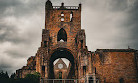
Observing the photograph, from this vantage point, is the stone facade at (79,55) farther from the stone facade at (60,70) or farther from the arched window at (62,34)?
the stone facade at (60,70)

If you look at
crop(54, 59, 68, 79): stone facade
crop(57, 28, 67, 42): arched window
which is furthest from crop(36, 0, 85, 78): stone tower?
crop(54, 59, 68, 79): stone facade

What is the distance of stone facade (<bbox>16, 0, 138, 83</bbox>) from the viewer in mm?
23578

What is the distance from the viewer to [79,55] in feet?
79.1

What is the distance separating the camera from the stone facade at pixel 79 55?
23.6 metres

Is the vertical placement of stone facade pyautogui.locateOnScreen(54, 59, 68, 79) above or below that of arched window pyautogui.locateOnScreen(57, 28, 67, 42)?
below

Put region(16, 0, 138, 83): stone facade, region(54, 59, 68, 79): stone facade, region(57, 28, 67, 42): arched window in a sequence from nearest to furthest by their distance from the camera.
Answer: region(16, 0, 138, 83): stone facade, region(57, 28, 67, 42): arched window, region(54, 59, 68, 79): stone facade

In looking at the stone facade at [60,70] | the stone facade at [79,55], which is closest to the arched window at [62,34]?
the stone facade at [79,55]

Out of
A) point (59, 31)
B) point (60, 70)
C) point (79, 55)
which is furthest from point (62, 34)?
point (60, 70)

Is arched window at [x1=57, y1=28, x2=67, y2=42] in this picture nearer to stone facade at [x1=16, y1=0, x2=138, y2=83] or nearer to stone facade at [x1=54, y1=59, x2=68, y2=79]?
stone facade at [x1=16, y1=0, x2=138, y2=83]

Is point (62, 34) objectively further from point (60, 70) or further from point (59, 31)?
point (60, 70)

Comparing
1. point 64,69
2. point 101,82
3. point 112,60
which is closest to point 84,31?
point 112,60

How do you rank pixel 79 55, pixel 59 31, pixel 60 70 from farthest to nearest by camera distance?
pixel 60 70
pixel 59 31
pixel 79 55

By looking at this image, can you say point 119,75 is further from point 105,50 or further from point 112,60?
point 105,50

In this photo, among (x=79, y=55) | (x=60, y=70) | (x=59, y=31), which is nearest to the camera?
(x=79, y=55)
